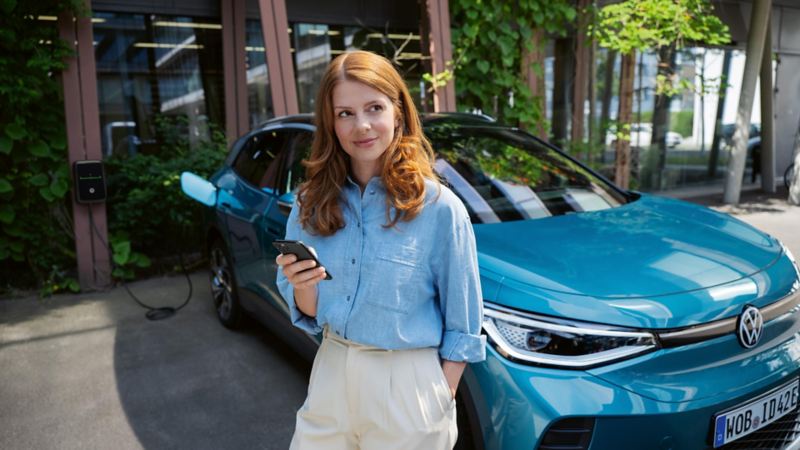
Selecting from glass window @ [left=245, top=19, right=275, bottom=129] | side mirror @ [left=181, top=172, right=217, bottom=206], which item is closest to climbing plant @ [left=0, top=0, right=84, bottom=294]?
side mirror @ [left=181, top=172, right=217, bottom=206]

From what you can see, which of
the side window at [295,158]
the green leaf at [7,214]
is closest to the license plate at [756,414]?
the side window at [295,158]

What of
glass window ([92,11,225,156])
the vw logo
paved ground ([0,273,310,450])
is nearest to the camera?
the vw logo

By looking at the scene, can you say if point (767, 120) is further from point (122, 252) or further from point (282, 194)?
point (122, 252)

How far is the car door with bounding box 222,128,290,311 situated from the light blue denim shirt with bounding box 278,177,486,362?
2110 millimetres

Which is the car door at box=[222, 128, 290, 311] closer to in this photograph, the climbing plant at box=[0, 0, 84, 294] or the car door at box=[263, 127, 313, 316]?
the car door at box=[263, 127, 313, 316]

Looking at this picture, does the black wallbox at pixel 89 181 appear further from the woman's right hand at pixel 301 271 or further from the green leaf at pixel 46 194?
the woman's right hand at pixel 301 271

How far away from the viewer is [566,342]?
209cm

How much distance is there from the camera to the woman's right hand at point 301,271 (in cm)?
144

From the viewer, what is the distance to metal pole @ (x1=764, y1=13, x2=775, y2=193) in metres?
10.8

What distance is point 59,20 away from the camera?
17.4ft

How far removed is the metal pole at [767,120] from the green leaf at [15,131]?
11014mm

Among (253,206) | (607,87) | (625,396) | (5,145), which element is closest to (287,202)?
(253,206)

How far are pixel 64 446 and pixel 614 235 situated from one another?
2.89 m

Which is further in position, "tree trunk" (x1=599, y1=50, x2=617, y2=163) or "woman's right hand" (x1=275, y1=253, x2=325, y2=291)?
"tree trunk" (x1=599, y1=50, x2=617, y2=163)
